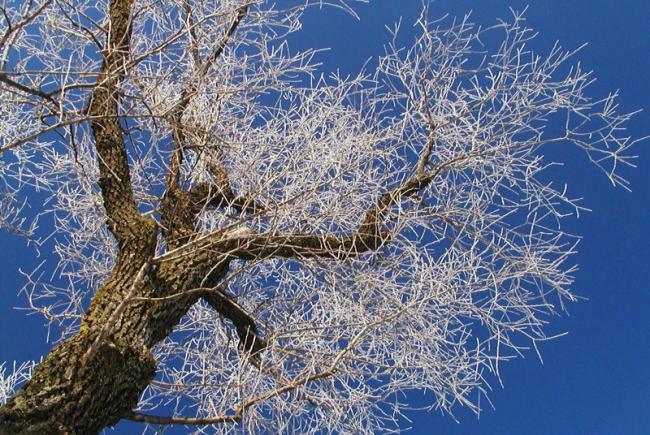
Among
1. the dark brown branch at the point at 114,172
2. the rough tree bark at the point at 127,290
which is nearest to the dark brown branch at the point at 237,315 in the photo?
the rough tree bark at the point at 127,290

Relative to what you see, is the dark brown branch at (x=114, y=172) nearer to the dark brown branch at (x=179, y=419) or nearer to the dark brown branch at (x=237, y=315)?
the dark brown branch at (x=237, y=315)

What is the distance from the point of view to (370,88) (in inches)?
153

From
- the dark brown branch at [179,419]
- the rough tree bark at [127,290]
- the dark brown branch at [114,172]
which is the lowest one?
the dark brown branch at [179,419]

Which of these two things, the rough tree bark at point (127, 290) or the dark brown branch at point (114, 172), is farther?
the dark brown branch at point (114, 172)

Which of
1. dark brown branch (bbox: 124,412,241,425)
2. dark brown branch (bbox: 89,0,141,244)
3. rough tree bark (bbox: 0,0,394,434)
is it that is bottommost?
dark brown branch (bbox: 124,412,241,425)

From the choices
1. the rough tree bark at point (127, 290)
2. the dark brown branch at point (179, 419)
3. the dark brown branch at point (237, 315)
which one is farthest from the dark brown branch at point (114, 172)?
the dark brown branch at point (179, 419)

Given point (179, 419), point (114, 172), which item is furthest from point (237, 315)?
point (114, 172)

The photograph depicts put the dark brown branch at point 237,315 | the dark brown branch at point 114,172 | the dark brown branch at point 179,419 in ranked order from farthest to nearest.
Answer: the dark brown branch at point 237,315, the dark brown branch at point 114,172, the dark brown branch at point 179,419

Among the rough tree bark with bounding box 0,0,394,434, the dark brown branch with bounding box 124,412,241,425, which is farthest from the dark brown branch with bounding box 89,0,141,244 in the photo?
the dark brown branch with bounding box 124,412,241,425

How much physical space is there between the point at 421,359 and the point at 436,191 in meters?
0.98

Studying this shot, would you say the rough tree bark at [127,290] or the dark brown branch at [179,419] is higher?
the rough tree bark at [127,290]

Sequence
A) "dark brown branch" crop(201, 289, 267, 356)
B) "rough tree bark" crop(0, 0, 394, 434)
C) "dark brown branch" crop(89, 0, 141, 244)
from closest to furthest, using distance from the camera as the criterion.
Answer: "rough tree bark" crop(0, 0, 394, 434) → "dark brown branch" crop(89, 0, 141, 244) → "dark brown branch" crop(201, 289, 267, 356)

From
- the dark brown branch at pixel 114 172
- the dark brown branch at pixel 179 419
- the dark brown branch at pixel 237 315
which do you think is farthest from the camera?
the dark brown branch at pixel 237 315

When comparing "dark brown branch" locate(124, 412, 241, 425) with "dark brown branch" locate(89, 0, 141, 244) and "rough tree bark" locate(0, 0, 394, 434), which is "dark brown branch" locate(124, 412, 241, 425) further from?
"dark brown branch" locate(89, 0, 141, 244)
